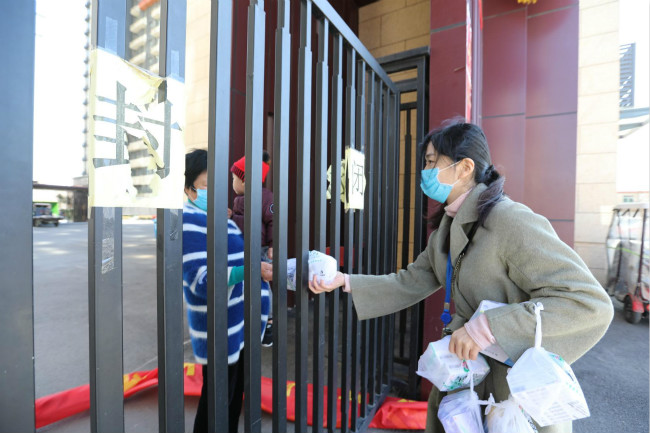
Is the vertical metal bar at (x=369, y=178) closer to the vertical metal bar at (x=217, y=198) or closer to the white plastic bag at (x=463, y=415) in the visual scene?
the white plastic bag at (x=463, y=415)

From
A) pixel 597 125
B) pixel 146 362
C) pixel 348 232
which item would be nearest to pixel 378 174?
pixel 348 232

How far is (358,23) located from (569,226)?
3.94 metres

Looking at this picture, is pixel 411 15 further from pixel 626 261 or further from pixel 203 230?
pixel 626 261

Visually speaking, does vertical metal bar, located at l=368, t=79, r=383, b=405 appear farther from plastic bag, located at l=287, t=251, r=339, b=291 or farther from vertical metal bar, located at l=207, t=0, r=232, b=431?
vertical metal bar, located at l=207, t=0, r=232, b=431

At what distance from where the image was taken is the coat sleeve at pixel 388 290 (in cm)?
167

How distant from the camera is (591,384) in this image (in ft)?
10.3

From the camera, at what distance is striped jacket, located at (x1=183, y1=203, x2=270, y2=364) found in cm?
159

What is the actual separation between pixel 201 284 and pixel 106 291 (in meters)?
0.91

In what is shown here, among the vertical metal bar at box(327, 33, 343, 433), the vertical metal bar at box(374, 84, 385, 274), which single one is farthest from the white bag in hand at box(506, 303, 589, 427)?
the vertical metal bar at box(374, 84, 385, 274)

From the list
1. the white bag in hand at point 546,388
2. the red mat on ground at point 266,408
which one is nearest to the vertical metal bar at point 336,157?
the white bag in hand at point 546,388

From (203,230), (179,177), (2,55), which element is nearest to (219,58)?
(179,177)

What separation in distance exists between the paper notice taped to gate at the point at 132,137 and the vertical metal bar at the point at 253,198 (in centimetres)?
28

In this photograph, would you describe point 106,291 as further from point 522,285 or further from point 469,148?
point 469,148

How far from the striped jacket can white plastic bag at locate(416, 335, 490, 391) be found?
0.96m
